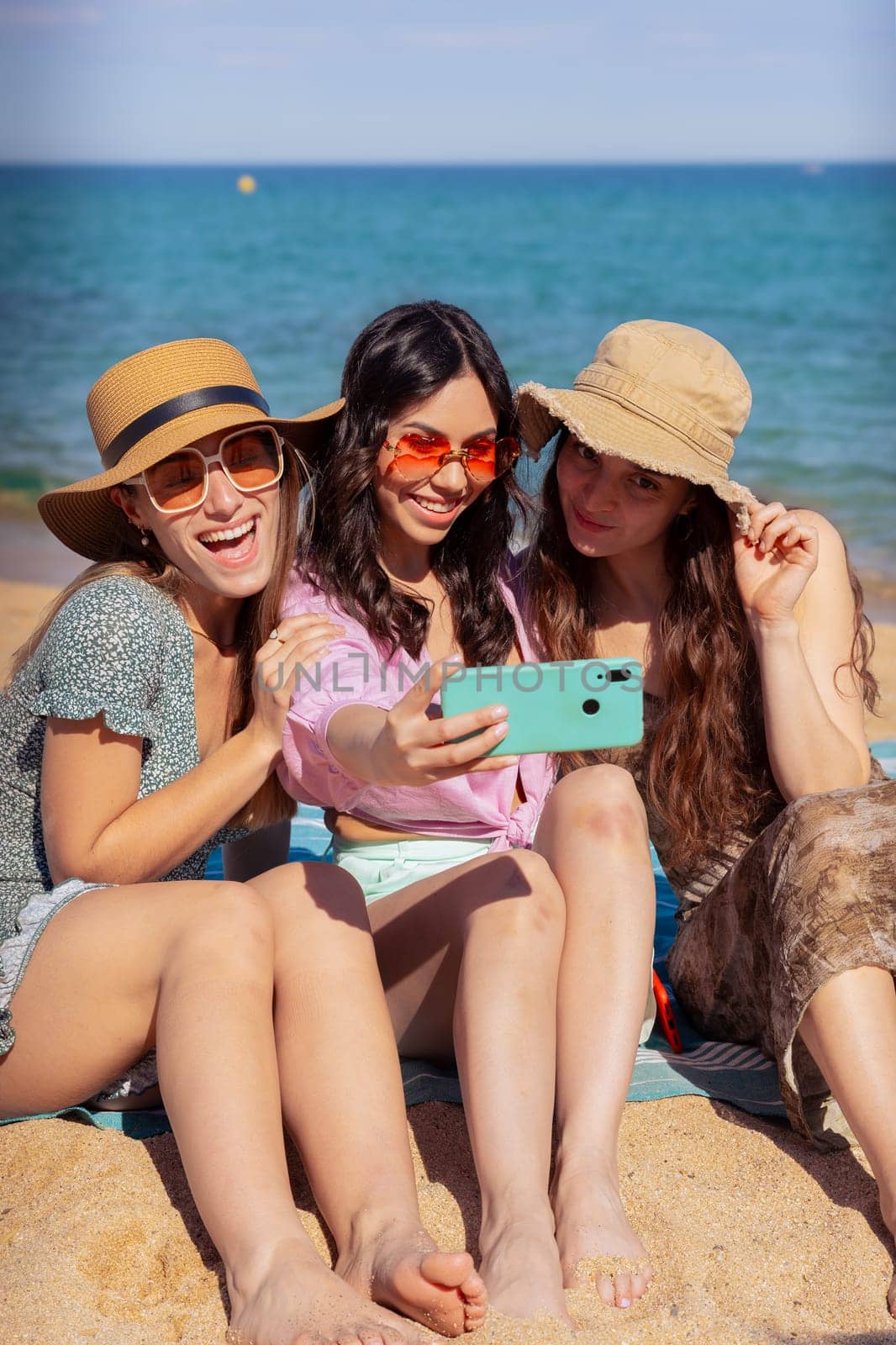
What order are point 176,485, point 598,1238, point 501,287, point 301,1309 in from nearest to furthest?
1. point 301,1309
2. point 598,1238
3. point 176,485
4. point 501,287

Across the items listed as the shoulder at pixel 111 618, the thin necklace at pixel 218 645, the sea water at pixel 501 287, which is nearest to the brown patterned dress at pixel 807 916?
the thin necklace at pixel 218 645

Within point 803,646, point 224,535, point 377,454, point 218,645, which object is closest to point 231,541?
point 224,535

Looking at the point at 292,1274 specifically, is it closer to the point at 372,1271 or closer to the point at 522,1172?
the point at 372,1271

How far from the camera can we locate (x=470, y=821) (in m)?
3.06

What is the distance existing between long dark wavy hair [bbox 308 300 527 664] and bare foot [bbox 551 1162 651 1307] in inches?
50.7

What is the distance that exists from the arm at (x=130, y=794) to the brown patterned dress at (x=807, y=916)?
3.54ft

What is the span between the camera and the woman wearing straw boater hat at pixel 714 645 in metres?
2.70

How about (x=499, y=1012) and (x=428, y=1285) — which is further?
(x=499, y=1012)

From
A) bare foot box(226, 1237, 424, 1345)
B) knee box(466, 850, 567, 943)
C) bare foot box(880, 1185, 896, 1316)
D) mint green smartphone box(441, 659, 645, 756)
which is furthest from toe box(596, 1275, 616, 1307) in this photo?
mint green smartphone box(441, 659, 645, 756)

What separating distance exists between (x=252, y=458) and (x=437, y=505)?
49 centimetres

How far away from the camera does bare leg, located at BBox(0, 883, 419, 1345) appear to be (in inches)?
78.8

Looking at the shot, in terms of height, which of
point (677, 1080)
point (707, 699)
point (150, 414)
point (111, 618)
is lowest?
point (677, 1080)

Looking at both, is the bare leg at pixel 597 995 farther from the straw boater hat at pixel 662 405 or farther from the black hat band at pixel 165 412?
the black hat band at pixel 165 412

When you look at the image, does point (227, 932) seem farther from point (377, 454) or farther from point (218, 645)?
point (377, 454)
